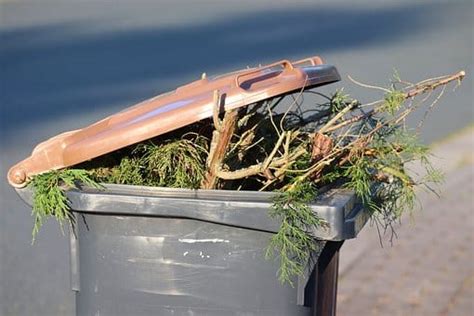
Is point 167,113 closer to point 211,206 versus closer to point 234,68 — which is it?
point 211,206

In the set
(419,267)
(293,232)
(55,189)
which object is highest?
(55,189)

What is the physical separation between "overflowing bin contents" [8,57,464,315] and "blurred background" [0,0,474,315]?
2.64 meters

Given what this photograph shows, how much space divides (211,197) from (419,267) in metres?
3.67

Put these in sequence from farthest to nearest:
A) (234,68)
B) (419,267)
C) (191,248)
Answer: (234,68), (419,267), (191,248)

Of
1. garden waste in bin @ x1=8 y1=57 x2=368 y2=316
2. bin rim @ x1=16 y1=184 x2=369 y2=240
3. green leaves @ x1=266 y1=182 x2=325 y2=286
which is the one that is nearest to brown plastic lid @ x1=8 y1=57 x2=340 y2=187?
garden waste in bin @ x1=8 y1=57 x2=368 y2=316

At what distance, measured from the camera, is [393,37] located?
16.6 metres

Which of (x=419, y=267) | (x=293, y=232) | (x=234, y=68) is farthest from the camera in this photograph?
(x=234, y=68)

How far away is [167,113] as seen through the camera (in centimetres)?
267

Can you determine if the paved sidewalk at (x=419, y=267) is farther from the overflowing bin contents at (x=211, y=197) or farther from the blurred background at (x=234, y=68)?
the overflowing bin contents at (x=211, y=197)

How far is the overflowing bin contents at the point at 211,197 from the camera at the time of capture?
259cm

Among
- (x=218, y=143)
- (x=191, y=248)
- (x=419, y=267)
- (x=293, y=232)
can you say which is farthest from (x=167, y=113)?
(x=419, y=267)

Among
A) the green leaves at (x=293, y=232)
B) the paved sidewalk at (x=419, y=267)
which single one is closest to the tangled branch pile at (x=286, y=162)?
the green leaves at (x=293, y=232)

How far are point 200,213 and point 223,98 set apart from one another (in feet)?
1.06

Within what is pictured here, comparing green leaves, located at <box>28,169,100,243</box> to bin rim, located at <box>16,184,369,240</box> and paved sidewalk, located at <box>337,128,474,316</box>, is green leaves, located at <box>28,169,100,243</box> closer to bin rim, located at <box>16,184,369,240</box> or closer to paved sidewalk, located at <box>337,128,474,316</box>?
bin rim, located at <box>16,184,369,240</box>
